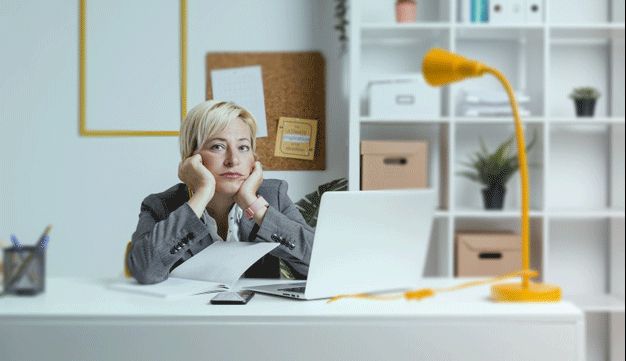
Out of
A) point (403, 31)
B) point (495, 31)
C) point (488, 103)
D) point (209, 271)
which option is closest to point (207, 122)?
point (209, 271)

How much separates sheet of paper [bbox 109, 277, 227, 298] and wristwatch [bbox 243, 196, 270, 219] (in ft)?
0.93

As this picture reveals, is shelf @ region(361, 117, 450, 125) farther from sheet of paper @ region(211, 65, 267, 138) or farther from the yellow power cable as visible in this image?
the yellow power cable

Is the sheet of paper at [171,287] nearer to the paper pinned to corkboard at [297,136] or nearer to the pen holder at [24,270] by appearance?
the pen holder at [24,270]

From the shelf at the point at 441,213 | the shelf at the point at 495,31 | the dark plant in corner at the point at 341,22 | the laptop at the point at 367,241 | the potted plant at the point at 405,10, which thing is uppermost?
the potted plant at the point at 405,10

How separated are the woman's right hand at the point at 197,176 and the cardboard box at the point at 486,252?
1.35 metres

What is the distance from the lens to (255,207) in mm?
1924

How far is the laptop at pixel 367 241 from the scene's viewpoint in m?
1.41

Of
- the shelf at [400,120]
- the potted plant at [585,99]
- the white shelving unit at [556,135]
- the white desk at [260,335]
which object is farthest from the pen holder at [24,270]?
the potted plant at [585,99]

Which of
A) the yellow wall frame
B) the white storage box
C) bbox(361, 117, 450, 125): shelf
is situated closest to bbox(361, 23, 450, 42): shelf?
the white storage box

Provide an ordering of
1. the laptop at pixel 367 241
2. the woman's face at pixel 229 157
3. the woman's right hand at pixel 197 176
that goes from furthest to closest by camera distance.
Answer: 1. the woman's face at pixel 229 157
2. the woman's right hand at pixel 197 176
3. the laptop at pixel 367 241

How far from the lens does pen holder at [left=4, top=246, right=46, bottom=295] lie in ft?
4.78

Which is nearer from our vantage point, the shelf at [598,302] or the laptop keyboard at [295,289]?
the laptop keyboard at [295,289]

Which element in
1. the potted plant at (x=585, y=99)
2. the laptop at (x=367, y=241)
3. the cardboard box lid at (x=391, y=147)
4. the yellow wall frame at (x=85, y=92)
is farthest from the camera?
the potted plant at (x=585, y=99)

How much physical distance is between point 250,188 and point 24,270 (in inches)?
26.6
